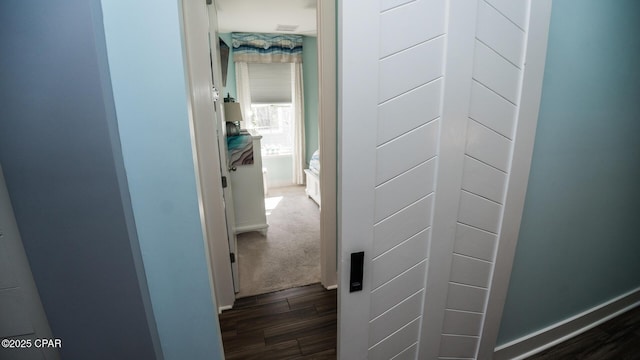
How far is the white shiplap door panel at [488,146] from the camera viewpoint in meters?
1.02

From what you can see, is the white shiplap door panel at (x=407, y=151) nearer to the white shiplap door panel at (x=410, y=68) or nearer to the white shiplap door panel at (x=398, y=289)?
the white shiplap door panel at (x=410, y=68)

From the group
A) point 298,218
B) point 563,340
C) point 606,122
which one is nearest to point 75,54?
point 606,122

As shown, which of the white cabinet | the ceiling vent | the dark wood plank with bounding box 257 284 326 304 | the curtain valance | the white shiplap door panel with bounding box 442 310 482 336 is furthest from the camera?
the curtain valance

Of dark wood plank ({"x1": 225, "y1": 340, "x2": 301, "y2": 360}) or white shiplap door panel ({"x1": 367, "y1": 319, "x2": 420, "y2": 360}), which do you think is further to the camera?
dark wood plank ({"x1": 225, "y1": 340, "x2": 301, "y2": 360})

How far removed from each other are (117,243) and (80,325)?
0.29 metres

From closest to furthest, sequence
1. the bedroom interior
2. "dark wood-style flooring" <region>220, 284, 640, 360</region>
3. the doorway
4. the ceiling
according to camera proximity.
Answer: "dark wood-style flooring" <region>220, 284, 640, 360</region> → the doorway → the bedroom interior → the ceiling

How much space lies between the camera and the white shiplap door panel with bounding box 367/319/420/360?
1115mm

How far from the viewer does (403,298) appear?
111 cm

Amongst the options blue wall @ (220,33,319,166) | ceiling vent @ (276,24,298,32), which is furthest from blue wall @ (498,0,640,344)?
blue wall @ (220,33,319,166)

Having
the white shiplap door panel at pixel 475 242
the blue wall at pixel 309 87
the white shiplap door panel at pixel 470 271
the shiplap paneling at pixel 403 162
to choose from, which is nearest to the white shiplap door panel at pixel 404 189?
the shiplap paneling at pixel 403 162

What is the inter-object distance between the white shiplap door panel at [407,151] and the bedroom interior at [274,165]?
6.31 ft

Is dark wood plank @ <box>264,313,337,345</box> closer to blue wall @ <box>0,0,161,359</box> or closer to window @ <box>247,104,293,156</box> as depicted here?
blue wall @ <box>0,0,161,359</box>

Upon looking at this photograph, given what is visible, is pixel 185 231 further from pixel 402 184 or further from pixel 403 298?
pixel 403 298

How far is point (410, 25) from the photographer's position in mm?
857
